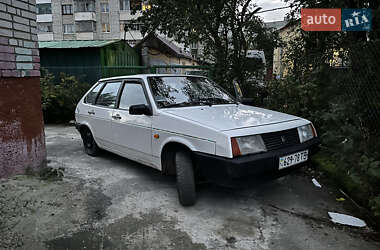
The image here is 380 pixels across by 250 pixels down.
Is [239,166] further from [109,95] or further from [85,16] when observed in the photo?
[85,16]

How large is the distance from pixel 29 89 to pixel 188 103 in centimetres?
217

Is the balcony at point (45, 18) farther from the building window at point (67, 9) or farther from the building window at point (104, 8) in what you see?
the building window at point (104, 8)

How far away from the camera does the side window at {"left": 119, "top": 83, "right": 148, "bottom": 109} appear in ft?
12.9

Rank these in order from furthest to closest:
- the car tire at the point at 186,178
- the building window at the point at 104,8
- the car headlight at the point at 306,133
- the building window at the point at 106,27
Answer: the building window at the point at 106,27 → the building window at the point at 104,8 → the car headlight at the point at 306,133 → the car tire at the point at 186,178

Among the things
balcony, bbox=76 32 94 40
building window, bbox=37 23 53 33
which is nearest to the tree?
balcony, bbox=76 32 94 40

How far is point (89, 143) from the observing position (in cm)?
533

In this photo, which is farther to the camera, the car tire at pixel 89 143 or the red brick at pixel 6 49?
the car tire at pixel 89 143

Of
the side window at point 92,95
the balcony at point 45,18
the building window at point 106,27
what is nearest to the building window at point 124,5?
the building window at point 106,27

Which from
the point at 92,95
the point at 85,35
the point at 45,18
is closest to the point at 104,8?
the point at 85,35

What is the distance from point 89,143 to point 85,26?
3526cm

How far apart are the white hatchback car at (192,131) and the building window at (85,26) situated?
34.9 m

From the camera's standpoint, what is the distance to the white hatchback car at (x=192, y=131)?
2.82 meters

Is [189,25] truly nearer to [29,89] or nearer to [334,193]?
[29,89]

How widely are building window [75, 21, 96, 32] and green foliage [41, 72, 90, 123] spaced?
29345 millimetres
